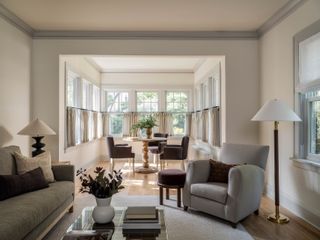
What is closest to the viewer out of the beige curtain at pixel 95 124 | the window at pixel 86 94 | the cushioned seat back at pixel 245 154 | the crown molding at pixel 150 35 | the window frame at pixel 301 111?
the window frame at pixel 301 111

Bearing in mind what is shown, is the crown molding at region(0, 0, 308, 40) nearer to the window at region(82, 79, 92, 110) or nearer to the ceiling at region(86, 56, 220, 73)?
the ceiling at region(86, 56, 220, 73)

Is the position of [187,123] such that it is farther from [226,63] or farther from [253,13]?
[253,13]

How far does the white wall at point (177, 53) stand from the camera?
182 inches

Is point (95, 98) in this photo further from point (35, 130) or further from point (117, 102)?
point (35, 130)

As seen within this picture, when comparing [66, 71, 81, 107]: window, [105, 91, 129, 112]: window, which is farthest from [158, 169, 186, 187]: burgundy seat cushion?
[105, 91, 129, 112]: window

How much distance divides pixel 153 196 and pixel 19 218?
8.11 feet

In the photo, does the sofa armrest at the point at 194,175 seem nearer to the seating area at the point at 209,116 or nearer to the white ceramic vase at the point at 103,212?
the seating area at the point at 209,116

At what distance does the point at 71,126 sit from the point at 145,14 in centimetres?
269

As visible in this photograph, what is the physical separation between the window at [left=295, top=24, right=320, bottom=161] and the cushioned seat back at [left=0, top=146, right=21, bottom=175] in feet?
11.5

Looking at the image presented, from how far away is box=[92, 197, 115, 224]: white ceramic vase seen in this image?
2.26 m

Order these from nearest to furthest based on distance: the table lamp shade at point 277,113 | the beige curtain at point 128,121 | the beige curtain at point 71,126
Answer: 1. the table lamp shade at point 277,113
2. the beige curtain at point 71,126
3. the beige curtain at point 128,121

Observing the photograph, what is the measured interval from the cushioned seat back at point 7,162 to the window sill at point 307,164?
11.3 ft

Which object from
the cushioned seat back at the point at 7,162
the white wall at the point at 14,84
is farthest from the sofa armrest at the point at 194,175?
the white wall at the point at 14,84

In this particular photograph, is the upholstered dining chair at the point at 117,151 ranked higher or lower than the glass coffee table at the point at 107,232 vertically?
higher
